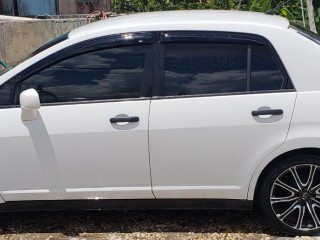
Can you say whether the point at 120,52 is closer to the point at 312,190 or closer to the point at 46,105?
the point at 46,105

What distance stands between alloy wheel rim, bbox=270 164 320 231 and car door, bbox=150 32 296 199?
0.26 m

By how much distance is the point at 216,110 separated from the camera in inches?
131

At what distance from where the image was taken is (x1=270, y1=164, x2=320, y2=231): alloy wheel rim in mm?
3434

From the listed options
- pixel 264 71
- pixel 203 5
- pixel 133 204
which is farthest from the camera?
pixel 203 5

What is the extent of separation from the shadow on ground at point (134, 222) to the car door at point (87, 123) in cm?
47

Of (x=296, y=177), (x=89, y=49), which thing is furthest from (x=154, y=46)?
(x=296, y=177)

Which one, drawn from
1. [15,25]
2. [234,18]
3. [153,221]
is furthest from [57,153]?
[15,25]

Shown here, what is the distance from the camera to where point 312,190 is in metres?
3.48

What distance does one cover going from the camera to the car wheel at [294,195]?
3404 mm

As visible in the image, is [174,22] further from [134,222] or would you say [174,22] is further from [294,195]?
[134,222]

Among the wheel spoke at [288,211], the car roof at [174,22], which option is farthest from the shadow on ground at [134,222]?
the car roof at [174,22]

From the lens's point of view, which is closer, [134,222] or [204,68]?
[204,68]

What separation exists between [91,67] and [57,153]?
2.31ft

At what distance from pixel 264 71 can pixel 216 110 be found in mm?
467
